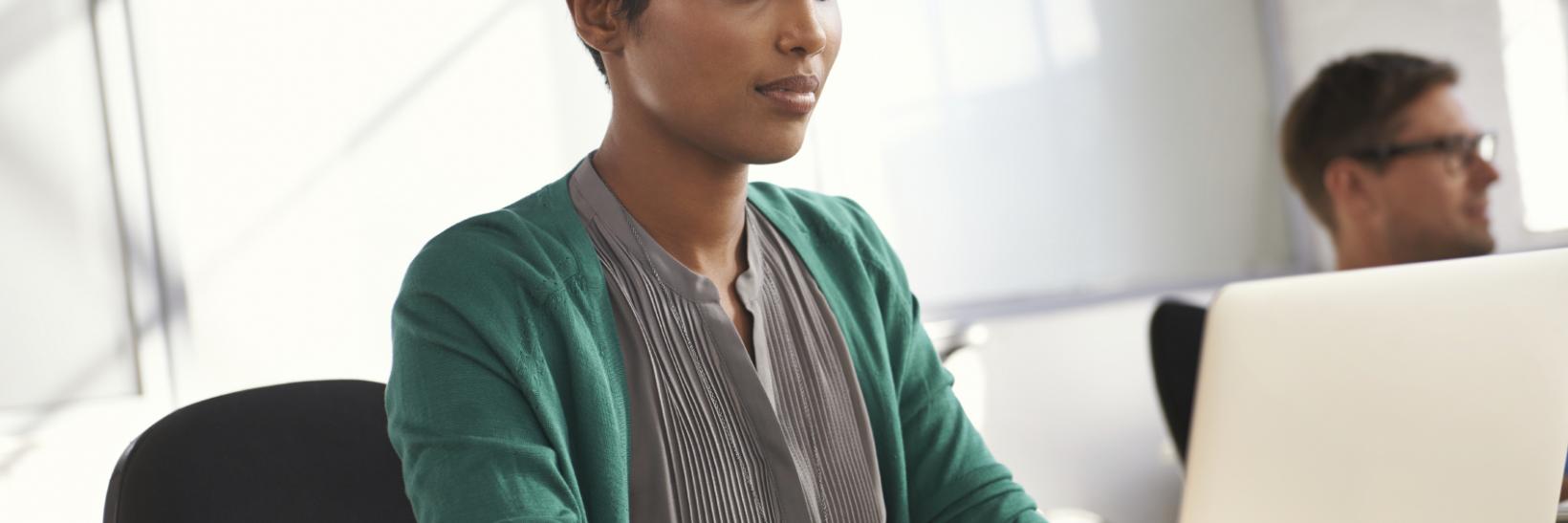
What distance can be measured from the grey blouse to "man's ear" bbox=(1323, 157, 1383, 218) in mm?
1668

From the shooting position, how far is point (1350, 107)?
240 cm

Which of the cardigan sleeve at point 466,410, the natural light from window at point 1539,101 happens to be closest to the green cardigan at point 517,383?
the cardigan sleeve at point 466,410

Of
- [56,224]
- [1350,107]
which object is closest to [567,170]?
[56,224]

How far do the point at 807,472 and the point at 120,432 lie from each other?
4.76ft

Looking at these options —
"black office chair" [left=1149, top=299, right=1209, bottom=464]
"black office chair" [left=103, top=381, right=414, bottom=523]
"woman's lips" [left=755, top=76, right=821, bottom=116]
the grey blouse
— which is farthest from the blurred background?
"woman's lips" [left=755, top=76, right=821, bottom=116]

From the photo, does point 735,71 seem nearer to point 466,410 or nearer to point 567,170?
point 466,410

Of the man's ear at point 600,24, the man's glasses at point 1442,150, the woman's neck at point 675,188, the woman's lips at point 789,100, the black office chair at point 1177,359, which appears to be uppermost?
the man's ear at point 600,24

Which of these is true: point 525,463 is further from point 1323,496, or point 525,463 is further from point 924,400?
point 1323,496

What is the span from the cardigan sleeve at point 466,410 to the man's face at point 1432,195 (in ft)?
6.33

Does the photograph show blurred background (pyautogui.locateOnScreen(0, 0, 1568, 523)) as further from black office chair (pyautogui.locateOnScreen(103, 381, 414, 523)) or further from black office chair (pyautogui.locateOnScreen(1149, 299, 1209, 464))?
black office chair (pyautogui.locateOnScreen(103, 381, 414, 523))

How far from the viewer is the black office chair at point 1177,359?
2.16 m

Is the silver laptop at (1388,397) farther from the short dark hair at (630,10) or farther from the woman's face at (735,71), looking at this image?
the short dark hair at (630,10)

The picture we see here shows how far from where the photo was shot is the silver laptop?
0.94 m

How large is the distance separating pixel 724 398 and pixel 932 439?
0.68 feet
